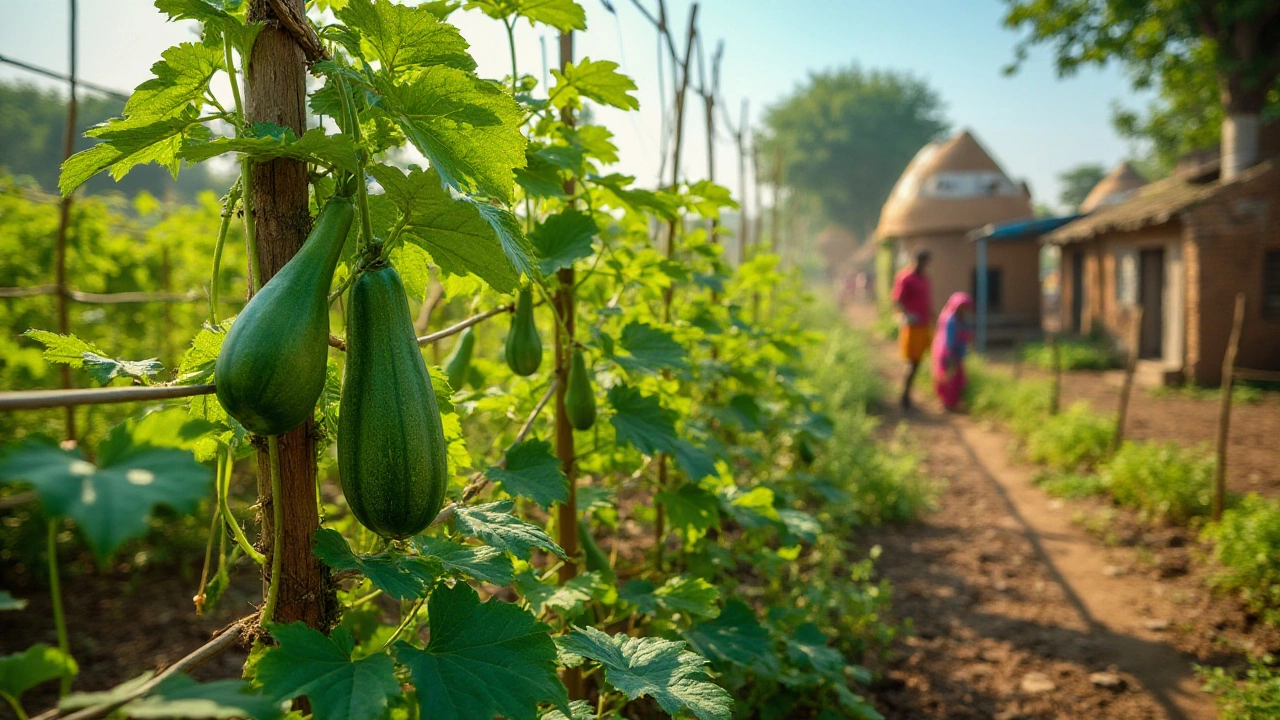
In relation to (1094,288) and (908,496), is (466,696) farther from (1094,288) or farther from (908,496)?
(1094,288)

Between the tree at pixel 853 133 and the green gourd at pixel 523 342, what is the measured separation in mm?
52356

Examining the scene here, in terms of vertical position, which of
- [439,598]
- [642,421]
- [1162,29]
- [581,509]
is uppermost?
[1162,29]

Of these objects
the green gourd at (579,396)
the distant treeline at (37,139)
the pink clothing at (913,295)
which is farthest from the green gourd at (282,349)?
the distant treeline at (37,139)

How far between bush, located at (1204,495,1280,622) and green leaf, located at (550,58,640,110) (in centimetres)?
450

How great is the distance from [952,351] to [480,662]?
34.5ft

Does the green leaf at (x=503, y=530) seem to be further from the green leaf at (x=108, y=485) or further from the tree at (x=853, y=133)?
the tree at (x=853, y=133)

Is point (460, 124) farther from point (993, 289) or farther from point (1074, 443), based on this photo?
point (993, 289)

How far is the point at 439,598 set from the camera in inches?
41.7

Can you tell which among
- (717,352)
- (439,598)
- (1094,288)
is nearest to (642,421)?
(439,598)

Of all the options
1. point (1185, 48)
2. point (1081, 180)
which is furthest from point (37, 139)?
point (1081, 180)

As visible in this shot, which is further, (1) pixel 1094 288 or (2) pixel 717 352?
(1) pixel 1094 288

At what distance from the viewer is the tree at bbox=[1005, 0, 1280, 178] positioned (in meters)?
14.9

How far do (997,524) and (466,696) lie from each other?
603cm

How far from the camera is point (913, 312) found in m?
10.3
